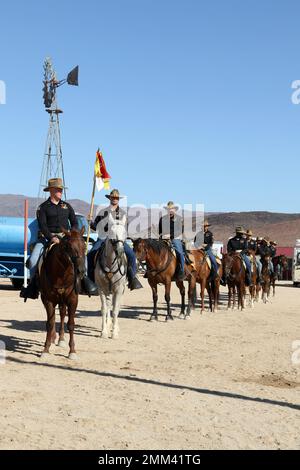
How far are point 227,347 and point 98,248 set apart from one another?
3.53 meters

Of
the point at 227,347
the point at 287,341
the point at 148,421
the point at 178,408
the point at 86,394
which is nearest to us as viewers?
the point at 148,421

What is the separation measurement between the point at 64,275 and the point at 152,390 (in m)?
3.02

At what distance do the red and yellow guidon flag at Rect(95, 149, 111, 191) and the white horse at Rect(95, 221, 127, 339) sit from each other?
17.7 ft

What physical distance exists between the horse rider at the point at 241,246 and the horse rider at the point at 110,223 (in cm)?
929

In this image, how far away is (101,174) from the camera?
18.5 m

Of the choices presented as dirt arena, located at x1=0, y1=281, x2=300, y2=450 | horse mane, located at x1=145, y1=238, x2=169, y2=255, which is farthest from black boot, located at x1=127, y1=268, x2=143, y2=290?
horse mane, located at x1=145, y1=238, x2=169, y2=255

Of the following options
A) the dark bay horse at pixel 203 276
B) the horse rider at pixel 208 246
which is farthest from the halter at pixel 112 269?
the horse rider at pixel 208 246

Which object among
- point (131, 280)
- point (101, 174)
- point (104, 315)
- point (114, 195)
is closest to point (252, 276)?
point (101, 174)

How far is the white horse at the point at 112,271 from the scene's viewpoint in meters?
12.7

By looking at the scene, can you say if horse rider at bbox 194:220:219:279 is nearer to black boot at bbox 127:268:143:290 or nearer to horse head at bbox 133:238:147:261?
horse head at bbox 133:238:147:261

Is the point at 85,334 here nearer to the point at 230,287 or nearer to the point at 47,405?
the point at 47,405

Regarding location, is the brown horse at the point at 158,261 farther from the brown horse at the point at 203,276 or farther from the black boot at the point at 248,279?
the black boot at the point at 248,279

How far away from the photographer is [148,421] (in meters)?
6.61

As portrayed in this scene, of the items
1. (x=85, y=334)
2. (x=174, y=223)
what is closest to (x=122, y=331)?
(x=85, y=334)
